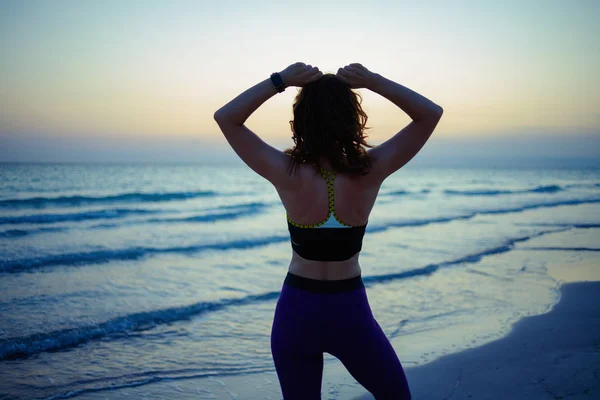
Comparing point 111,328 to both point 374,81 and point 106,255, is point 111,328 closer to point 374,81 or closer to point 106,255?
point 374,81

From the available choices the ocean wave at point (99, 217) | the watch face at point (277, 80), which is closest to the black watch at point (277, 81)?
the watch face at point (277, 80)

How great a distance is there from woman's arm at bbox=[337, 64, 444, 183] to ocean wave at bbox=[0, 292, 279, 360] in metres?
5.17

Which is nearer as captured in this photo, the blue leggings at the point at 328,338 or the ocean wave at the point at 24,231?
the blue leggings at the point at 328,338

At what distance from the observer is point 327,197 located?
1.90m

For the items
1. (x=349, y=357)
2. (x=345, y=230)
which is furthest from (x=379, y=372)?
(x=345, y=230)

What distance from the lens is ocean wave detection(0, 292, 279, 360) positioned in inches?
222

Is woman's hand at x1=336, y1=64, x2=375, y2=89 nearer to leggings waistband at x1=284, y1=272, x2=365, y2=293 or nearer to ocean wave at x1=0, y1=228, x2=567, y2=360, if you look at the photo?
leggings waistband at x1=284, y1=272, x2=365, y2=293

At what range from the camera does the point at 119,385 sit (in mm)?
4719

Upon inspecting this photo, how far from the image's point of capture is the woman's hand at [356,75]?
6.26ft

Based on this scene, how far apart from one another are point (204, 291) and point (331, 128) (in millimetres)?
6960

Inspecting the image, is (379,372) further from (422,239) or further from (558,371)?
(422,239)

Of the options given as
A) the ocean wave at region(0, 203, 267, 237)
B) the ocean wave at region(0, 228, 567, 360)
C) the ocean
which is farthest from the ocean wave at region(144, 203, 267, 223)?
the ocean wave at region(0, 228, 567, 360)

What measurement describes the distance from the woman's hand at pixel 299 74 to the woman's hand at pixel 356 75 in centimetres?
9

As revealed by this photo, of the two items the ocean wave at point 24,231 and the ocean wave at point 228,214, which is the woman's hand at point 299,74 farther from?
the ocean wave at point 228,214
